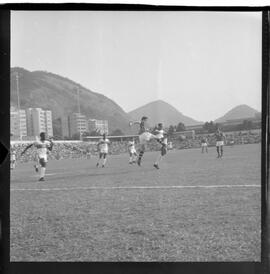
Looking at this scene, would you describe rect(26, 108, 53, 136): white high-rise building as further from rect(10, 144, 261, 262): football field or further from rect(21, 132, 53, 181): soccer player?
rect(10, 144, 261, 262): football field

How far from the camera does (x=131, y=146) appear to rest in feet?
10.5

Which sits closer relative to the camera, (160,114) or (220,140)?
(160,114)

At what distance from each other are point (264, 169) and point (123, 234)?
921 millimetres

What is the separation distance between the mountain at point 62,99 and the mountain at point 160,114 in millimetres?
90

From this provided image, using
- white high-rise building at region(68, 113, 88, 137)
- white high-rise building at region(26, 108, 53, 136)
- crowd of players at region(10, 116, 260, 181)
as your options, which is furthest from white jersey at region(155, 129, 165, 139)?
white high-rise building at region(26, 108, 53, 136)

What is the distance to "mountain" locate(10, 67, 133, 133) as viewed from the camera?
114 inches

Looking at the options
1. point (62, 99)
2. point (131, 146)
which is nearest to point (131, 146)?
point (131, 146)

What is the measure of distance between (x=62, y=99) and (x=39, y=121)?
200 millimetres

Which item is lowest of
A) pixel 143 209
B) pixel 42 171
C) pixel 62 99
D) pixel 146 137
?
pixel 143 209

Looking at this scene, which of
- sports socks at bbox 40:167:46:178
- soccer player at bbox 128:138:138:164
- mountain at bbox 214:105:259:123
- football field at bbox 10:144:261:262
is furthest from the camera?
sports socks at bbox 40:167:46:178

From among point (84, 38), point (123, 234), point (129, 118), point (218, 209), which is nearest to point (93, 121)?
point (129, 118)

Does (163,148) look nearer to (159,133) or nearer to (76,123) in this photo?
(159,133)

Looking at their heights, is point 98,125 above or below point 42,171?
above

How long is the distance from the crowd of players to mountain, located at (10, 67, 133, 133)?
0.12 meters
